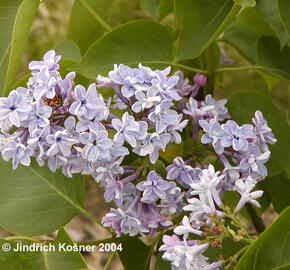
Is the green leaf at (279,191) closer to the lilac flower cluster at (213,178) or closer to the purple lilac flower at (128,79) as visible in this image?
the lilac flower cluster at (213,178)

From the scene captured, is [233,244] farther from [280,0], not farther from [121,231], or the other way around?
[280,0]

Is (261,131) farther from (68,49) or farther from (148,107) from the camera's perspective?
(68,49)

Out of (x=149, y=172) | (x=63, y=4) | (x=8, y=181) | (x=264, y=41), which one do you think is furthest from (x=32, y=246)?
(x=63, y=4)

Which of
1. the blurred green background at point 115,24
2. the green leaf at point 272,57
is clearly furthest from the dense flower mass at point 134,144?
the blurred green background at point 115,24

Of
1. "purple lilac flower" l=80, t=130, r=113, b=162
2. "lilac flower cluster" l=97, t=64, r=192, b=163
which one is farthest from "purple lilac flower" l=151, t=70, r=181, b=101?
"purple lilac flower" l=80, t=130, r=113, b=162

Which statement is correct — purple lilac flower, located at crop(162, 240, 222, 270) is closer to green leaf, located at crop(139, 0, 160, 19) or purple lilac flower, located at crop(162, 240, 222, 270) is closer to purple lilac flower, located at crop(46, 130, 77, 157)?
purple lilac flower, located at crop(46, 130, 77, 157)
